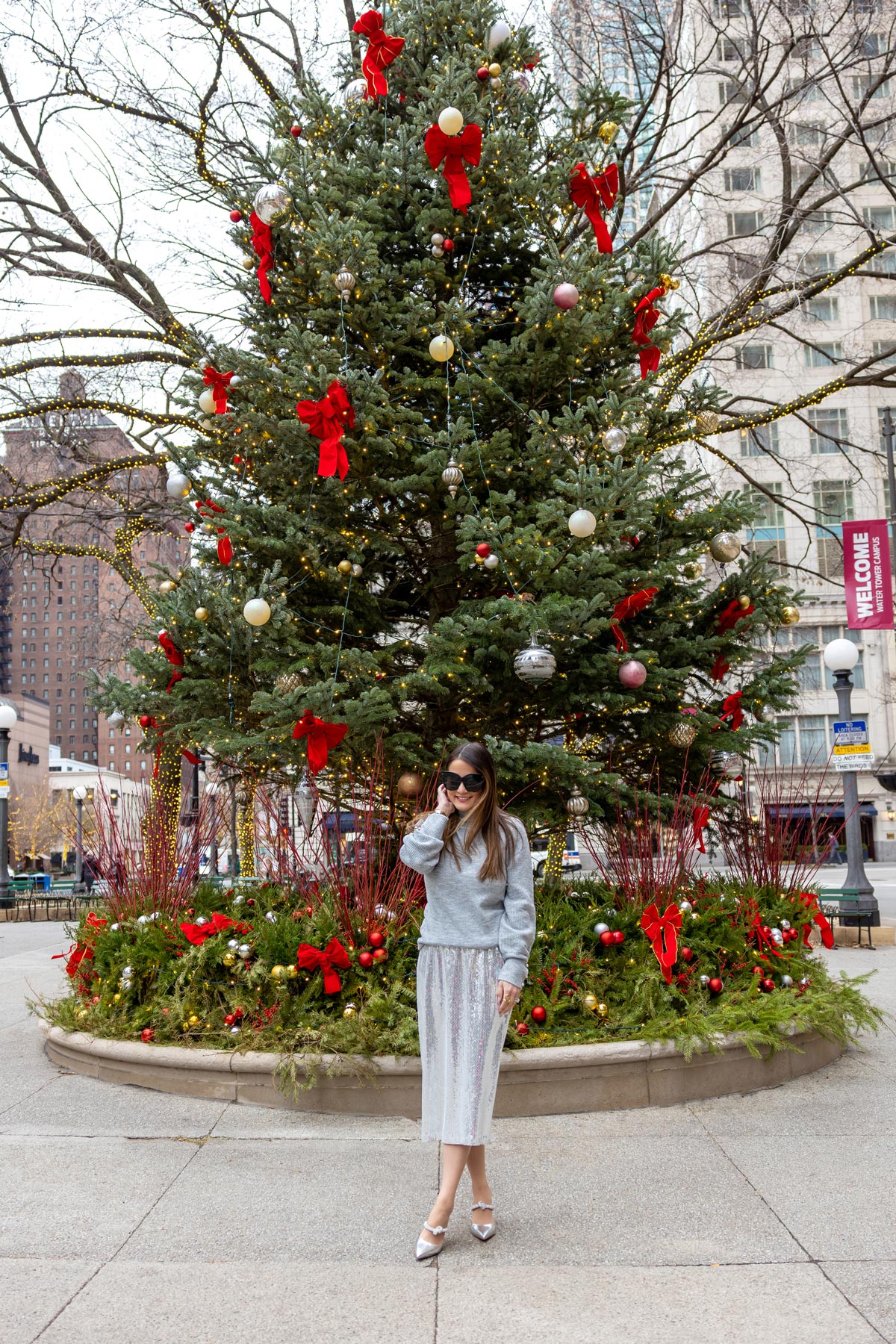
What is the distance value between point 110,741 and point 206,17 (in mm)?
135021

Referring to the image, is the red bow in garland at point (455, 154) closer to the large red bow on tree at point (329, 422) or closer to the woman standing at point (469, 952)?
the large red bow on tree at point (329, 422)

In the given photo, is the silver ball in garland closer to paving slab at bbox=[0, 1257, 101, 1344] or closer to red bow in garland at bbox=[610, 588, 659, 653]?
red bow in garland at bbox=[610, 588, 659, 653]

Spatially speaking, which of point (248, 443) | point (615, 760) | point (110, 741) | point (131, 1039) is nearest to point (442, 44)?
point (248, 443)

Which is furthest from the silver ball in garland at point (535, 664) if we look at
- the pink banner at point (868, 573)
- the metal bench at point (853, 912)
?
the pink banner at point (868, 573)

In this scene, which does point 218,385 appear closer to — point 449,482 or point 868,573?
point 449,482

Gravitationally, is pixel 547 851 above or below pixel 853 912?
above

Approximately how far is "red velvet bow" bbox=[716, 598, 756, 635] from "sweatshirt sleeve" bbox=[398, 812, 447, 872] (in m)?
4.58

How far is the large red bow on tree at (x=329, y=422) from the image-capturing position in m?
6.79

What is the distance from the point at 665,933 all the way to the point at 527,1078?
123cm

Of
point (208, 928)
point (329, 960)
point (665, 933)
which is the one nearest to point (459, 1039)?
point (329, 960)

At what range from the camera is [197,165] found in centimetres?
1231

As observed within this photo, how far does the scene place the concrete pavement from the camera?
126 inches

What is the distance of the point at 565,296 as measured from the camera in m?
7.26

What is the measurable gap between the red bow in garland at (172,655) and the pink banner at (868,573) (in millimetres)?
10319
